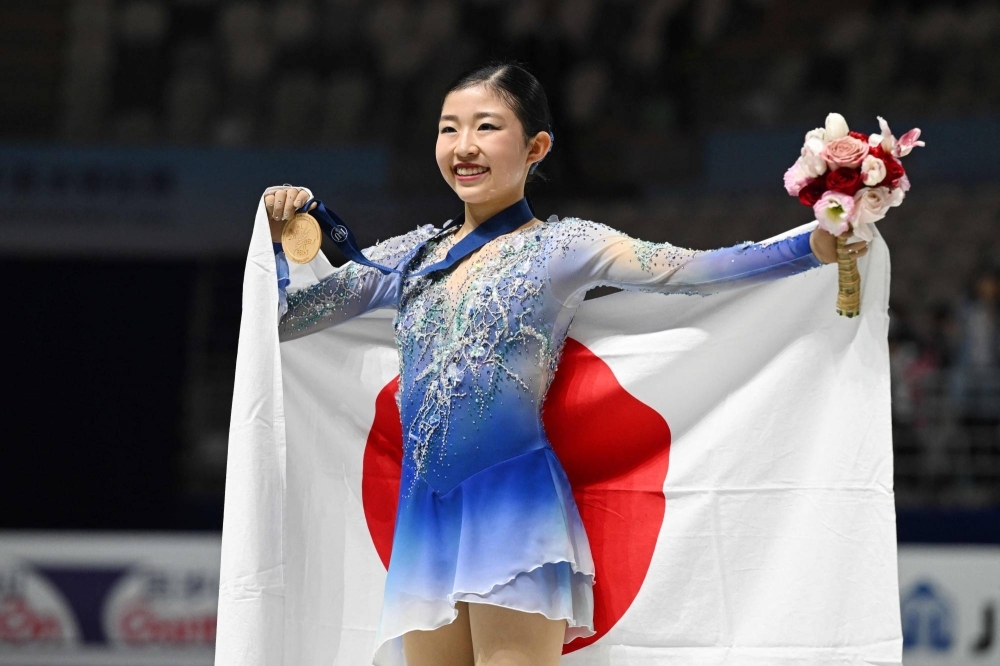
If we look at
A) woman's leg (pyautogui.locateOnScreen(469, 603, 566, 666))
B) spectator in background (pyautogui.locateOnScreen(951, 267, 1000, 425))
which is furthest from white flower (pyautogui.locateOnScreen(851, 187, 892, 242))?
spectator in background (pyautogui.locateOnScreen(951, 267, 1000, 425))

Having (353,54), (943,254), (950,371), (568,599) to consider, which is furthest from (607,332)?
(353,54)

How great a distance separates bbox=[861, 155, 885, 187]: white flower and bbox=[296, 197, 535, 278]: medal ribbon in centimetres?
69

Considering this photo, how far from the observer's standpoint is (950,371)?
6.30m

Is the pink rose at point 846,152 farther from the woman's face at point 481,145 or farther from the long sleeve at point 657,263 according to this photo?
the woman's face at point 481,145

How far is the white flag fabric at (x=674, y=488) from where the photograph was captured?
227 cm

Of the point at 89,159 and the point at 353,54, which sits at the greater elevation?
the point at 353,54

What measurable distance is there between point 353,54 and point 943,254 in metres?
4.46

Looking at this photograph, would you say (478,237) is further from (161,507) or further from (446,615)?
(161,507)

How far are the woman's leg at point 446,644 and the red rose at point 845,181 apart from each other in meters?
1.01

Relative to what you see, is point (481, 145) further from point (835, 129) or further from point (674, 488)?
point (674, 488)

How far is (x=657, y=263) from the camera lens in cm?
215

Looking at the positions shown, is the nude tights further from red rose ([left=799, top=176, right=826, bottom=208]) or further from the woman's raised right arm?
red rose ([left=799, top=176, right=826, bottom=208])

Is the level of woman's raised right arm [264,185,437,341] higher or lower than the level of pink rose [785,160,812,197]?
lower

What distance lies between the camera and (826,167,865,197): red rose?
1.96 metres
